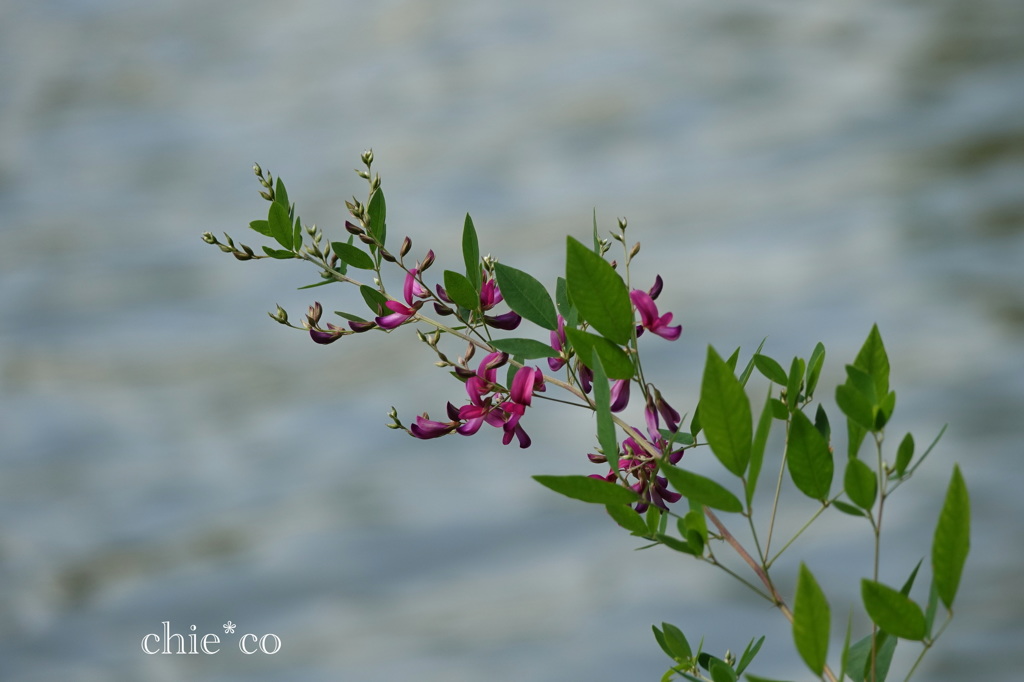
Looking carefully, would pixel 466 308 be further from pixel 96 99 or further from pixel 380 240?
pixel 96 99

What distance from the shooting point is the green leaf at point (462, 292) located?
34cm

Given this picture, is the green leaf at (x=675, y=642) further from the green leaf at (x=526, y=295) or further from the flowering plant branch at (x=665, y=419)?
the green leaf at (x=526, y=295)

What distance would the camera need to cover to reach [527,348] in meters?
0.34

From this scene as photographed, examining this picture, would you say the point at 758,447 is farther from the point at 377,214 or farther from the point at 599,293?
the point at 377,214

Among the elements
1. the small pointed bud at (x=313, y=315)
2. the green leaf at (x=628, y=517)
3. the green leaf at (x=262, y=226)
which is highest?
the green leaf at (x=262, y=226)

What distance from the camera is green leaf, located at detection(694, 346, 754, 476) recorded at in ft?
0.81

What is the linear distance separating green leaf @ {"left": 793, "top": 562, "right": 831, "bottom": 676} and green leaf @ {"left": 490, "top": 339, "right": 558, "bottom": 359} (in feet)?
0.42

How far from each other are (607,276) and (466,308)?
0.28 feet

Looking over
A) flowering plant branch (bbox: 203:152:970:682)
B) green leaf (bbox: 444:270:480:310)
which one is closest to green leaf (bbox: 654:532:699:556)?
flowering plant branch (bbox: 203:152:970:682)

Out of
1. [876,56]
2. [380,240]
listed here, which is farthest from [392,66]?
[380,240]

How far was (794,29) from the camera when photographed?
2.42 meters

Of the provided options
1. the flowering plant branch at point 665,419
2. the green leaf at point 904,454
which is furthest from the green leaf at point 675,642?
the green leaf at point 904,454

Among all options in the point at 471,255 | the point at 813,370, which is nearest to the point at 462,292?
the point at 471,255

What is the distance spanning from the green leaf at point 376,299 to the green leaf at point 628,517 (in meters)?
0.11
